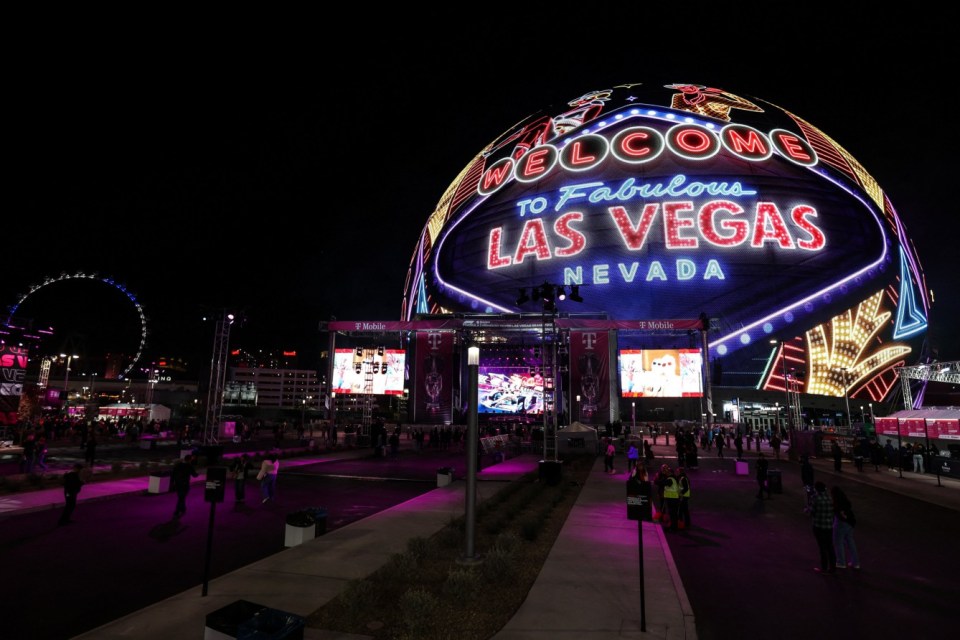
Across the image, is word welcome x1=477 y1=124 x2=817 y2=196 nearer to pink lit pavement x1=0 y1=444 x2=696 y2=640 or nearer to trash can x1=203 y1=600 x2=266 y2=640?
pink lit pavement x1=0 y1=444 x2=696 y2=640

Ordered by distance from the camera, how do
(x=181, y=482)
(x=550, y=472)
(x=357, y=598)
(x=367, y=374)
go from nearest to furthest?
(x=357, y=598) < (x=181, y=482) < (x=550, y=472) < (x=367, y=374)

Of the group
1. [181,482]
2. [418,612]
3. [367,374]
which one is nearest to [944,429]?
[418,612]

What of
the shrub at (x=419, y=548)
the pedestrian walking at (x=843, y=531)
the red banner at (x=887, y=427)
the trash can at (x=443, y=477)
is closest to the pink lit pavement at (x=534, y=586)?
the shrub at (x=419, y=548)

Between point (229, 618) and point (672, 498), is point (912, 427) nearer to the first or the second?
point (672, 498)

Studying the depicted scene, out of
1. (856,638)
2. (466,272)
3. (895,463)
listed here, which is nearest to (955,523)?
(856,638)

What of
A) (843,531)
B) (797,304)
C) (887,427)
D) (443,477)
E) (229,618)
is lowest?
(443,477)

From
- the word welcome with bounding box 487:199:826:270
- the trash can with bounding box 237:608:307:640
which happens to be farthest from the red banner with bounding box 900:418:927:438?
the trash can with bounding box 237:608:307:640

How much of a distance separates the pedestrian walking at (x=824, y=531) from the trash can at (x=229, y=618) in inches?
383

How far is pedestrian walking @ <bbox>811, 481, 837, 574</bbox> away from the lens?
366 inches

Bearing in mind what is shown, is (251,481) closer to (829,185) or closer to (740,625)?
(740,625)

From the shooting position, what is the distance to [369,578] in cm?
801

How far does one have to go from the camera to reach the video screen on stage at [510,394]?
2234 inches

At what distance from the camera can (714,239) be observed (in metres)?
60.5

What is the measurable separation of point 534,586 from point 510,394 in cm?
4982
